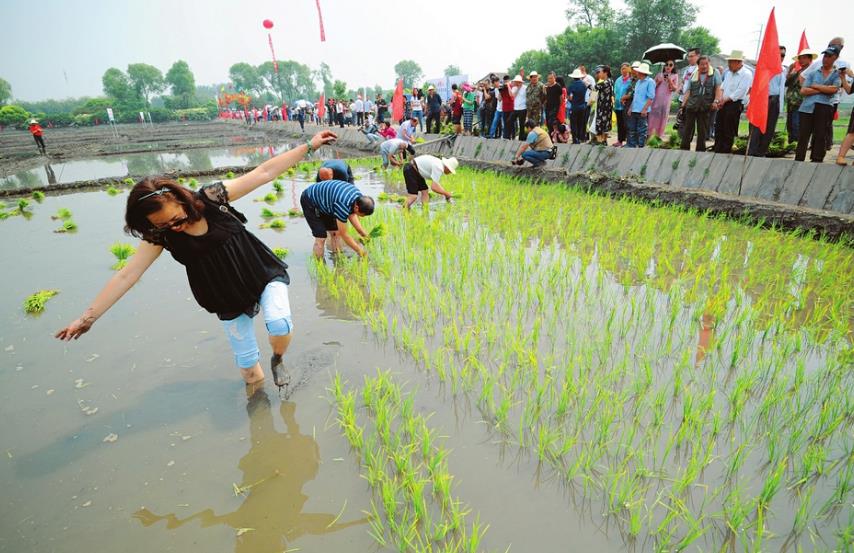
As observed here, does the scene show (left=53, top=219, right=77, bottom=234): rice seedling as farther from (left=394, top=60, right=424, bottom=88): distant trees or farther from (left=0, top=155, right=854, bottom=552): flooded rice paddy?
(left=394, top=60, right=424, bottom=88): distant trees

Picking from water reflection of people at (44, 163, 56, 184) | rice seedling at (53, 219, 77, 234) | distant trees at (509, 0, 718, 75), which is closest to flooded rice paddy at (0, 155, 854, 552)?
rice seedling at (53, 219, 77, 234)

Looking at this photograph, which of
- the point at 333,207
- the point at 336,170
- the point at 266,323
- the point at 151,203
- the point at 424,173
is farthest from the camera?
the point at 424,173

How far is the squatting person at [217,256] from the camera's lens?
1.93 metres

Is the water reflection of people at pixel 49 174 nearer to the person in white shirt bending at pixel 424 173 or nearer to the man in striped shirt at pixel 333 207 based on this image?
the person in white shirt bending at pixel 424 173

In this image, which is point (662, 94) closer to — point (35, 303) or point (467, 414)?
point (467, 414)

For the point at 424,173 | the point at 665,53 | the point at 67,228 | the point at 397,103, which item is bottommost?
the point at 67,228

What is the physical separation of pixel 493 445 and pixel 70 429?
2.33 meters

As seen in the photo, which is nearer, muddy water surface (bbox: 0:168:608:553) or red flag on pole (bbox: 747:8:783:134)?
muddy water surface (bbox: 0:168:608:553)

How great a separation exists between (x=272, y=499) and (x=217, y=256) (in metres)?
1.21

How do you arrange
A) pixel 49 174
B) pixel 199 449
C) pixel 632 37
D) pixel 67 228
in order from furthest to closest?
pixel 632 37, pixel 49 174, pixel 67 228, pixel 199 449

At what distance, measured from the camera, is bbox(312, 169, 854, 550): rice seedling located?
1.77 meters

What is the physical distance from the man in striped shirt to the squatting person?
152cm

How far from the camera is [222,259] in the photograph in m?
2.25

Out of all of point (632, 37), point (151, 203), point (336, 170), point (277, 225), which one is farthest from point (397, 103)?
point (632, 37)
